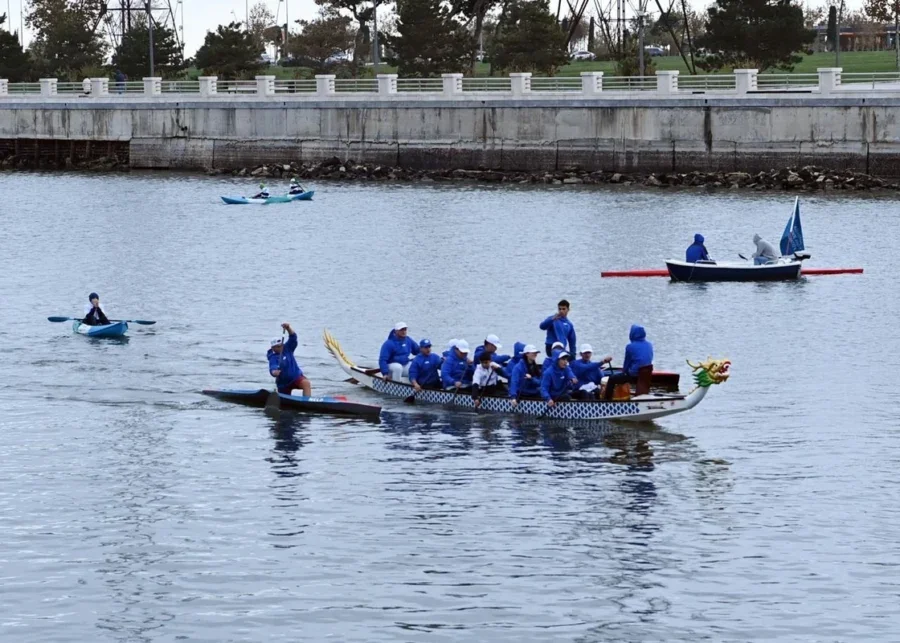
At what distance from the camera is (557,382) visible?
31172 mm

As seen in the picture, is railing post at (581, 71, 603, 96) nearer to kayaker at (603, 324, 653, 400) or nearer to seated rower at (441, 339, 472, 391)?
seated rower at (441, 339, 472, 391)

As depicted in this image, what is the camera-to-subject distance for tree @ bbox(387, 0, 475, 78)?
4040 inches

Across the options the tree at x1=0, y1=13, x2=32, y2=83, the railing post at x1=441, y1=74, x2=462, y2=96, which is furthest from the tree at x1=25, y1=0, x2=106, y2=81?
the railing post at x1=441, y1=74, x2=462, y2=96

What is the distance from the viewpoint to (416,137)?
281 ft

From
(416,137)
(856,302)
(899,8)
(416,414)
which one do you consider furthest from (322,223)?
(899,8)

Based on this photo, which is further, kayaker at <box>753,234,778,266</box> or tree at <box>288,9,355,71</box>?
tree at <box>288,9,355,71</box>

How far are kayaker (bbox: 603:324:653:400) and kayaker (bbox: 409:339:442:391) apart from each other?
3.64m

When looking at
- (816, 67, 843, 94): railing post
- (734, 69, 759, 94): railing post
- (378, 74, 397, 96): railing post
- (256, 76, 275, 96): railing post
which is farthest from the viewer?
(256, 76, 275, 96): railing post

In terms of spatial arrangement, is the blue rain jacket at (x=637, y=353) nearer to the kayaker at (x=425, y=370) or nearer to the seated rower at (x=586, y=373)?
the seated rower at (x=586, y=373)

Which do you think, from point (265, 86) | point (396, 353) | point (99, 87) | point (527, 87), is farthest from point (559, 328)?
point (99, 87)

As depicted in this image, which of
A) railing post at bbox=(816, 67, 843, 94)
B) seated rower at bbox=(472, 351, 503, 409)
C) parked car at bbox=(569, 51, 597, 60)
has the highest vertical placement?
parked car at bbox=(569, 51, 597, 60)

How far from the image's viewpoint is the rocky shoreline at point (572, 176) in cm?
7375

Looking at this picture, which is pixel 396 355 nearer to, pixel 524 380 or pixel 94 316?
pixel 524 380

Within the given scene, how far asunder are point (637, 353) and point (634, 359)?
0.18 m
